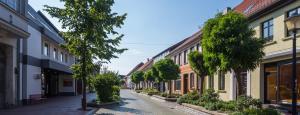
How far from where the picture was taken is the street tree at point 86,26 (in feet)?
60.5

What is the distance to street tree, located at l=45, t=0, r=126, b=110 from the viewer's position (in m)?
18.5

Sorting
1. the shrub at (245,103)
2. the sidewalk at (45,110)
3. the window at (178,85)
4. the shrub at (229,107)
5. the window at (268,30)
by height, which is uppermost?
the window at (268,30)

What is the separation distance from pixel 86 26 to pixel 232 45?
7646mm

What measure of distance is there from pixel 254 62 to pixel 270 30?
3549 millimetres

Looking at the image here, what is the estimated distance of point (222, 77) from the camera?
26078mm

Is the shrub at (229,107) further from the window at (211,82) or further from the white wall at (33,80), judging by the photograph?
the white wall at (33,80)

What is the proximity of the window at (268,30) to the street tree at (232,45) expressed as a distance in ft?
9.26

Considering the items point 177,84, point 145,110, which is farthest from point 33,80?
point 177,84

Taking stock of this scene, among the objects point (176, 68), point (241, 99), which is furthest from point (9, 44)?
point (176, 68)

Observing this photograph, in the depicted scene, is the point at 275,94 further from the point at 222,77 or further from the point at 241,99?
the point at 222,77

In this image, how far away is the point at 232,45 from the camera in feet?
51.8

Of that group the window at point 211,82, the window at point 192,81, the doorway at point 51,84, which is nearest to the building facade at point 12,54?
the window at point 211,82

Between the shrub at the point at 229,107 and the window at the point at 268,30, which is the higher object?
the window at the point at 268,30

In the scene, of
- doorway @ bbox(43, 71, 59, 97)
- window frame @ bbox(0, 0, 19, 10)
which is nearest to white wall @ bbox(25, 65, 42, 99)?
window frame @ bbox(0, 0, 19, 10)
